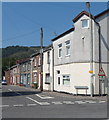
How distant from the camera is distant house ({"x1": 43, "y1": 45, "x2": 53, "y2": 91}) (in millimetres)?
31452

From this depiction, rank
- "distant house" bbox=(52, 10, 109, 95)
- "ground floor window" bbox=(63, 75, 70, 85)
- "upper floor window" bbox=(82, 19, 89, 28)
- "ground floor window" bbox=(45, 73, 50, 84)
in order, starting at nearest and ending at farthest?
"distant house" bbox=(52, 10, 109, 95) < "upper floor window" bbox=(82, 19, 89, 28) < "ground floor window" bbox=(63, 75, 70, 85) < "ground floor window" bbox=(45, 73, 50, 84)

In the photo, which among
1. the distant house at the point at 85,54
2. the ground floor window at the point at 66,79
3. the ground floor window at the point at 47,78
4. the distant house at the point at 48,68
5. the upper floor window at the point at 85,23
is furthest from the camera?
the ground floor window at the point at 47,78

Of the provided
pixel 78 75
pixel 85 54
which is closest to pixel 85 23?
A: pixel 85 54

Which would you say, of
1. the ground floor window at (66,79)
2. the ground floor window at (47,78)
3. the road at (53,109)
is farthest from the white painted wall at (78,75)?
the ground floor window at (47,78)

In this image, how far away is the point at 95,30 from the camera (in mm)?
23938

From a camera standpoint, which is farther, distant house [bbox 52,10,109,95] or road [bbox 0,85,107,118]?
distant house [bbox 52,10,109,95]

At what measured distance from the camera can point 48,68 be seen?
3303 centimetres

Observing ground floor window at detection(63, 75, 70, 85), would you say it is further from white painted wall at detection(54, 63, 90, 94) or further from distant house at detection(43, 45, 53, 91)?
distant house at detection(43, 45, 53, 91)

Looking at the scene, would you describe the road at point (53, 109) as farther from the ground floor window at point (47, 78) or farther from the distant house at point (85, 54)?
the ground floor window at point (47, 78)

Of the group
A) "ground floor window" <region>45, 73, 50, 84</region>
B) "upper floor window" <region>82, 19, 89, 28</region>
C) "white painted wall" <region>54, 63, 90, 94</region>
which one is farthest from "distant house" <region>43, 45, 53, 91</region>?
"upper floor window" <region>82, 19, 89, 28</region>

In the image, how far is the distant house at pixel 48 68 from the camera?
3145cm

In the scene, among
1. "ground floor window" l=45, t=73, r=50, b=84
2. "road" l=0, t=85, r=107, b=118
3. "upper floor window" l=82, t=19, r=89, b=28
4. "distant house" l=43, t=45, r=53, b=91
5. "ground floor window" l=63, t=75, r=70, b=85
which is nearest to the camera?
"road" l=0, t=85, r=107, b=118

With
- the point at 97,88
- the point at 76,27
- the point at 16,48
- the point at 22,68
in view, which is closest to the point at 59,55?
the point at 76,27

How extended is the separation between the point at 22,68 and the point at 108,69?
33423 millimetres
